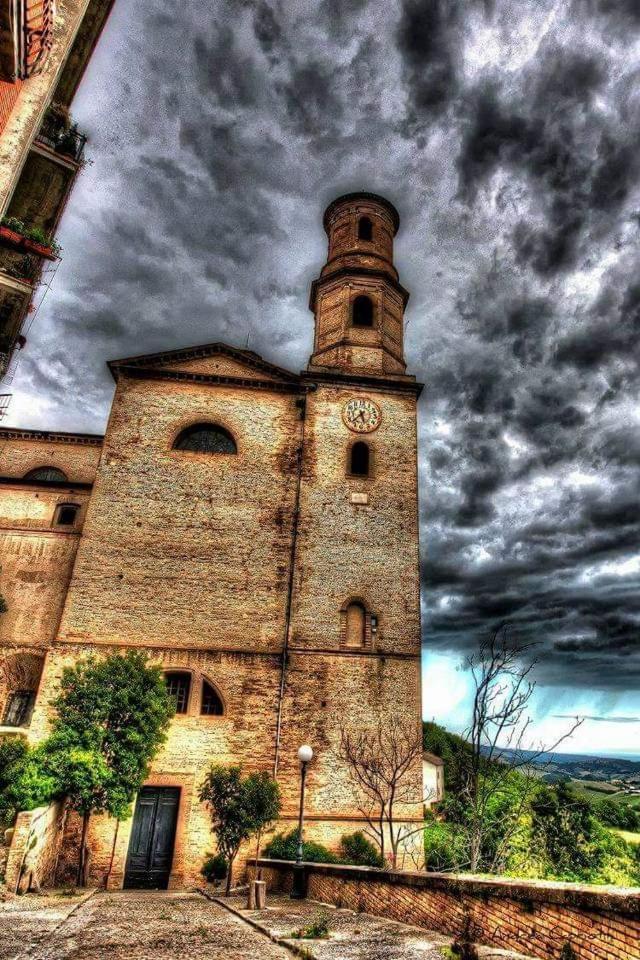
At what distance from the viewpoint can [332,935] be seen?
5684 mm

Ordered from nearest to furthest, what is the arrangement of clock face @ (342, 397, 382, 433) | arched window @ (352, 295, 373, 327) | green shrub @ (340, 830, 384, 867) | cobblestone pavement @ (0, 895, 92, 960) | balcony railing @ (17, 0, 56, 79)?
balcony railing @ (17, 0, 56, 79)
cobblestone pavement @ (0, 895, 92, 960)
green shrub @ (340, 830, 384, 867)
clock face @ (342, 397, 382, 433)
arched window @ (352, 295, 373, 327)

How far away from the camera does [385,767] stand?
14.9 meters

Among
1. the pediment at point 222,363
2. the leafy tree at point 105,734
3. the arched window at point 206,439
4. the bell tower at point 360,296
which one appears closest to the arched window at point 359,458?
the bell tower at point 360,296

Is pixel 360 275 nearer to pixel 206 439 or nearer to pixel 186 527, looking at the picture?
pixel 206 439

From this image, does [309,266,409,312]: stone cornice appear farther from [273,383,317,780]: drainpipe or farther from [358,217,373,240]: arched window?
[273,383,317,780]: drainpipe

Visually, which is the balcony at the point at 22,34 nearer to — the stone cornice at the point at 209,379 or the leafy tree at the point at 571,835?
the stone cornice at the point at 209,379

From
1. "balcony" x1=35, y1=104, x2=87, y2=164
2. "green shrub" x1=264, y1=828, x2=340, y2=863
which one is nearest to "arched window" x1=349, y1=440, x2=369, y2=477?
"green shrub" x1=264, y1=828, x2=340, y2=863

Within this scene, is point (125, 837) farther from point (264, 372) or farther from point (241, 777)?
point (264, 372)

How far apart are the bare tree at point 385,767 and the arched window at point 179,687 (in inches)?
180

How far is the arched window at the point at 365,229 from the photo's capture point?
81.1ft

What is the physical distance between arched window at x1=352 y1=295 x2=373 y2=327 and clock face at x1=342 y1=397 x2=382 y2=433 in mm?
4139

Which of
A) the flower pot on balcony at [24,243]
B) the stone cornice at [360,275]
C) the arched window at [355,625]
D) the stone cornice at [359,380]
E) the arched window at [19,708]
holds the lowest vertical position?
the arched window at [19,708]

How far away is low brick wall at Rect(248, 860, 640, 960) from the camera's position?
362 centimetres

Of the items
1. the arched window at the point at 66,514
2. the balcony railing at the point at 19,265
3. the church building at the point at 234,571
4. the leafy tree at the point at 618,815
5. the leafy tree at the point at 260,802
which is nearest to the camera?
the leafy tree at the point at 260,802
